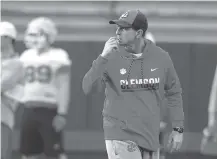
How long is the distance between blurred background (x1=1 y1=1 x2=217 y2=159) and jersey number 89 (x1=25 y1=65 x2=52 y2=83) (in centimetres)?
265

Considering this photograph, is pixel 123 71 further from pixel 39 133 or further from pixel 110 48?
pixel 39 133

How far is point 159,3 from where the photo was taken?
13.8 metres

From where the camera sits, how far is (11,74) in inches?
347

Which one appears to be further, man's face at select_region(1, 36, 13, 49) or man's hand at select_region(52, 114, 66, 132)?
man's hand at select_region(52, 114, 66, 132)

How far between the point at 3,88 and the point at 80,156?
4385 millimetres

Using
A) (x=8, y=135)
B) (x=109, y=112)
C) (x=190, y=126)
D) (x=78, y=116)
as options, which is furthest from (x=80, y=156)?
(x=109, y=112)

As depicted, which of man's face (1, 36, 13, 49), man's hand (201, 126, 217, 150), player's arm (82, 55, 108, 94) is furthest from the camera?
man's hand (201, 126, 217, 150)

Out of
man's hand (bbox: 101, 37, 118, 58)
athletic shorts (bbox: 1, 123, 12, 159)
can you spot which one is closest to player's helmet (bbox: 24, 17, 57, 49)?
athletic shorts (bbox: 1, 123, 12, 159)

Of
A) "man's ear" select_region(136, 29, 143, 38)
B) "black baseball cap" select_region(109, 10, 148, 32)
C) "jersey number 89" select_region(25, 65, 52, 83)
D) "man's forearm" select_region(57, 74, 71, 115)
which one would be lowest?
"man's forearm" select_region(57, 74, 71, 115)

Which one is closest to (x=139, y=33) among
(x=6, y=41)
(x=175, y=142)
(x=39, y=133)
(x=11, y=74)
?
(x=175, y=142)

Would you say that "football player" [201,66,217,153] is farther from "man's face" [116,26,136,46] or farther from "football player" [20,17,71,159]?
"man's face" [116,26,136,46]

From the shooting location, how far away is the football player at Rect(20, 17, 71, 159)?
33.9 ft

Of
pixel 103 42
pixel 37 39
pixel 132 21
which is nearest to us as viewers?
pixel 132 21

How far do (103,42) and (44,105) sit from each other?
3.14 meters
